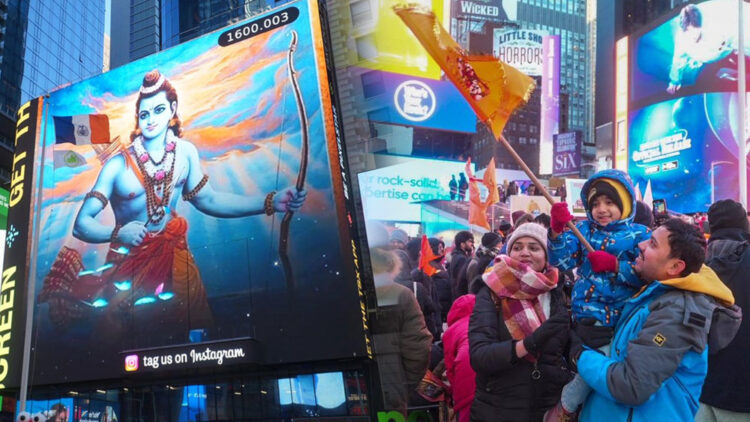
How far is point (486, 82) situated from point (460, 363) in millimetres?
1926

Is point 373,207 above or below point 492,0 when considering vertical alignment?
below

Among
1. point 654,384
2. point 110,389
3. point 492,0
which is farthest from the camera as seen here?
point 492,0

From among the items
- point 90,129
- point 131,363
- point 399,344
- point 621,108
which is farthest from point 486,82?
point 621,108

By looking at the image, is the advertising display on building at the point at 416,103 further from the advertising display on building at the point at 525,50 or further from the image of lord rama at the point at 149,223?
the advertising display on building at the point at 525,50

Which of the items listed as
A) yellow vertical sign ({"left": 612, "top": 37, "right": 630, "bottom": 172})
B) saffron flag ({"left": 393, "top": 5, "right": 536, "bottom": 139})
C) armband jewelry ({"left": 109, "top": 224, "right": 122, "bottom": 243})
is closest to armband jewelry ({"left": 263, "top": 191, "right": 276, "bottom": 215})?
armband jewelry ({"left": 109, "top": 224, "right": 122, "bottom": 243})

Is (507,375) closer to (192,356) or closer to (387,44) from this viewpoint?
(387,44)

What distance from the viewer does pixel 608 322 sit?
376cm

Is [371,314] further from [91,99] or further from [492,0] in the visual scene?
[492,0]

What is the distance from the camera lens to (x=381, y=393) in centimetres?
1220

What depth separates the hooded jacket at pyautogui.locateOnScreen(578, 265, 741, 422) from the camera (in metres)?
3.06

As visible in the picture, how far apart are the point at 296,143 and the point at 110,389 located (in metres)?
6.41

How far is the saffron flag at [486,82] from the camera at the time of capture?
5359mm

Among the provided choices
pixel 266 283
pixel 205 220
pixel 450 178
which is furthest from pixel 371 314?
pixel 205 220

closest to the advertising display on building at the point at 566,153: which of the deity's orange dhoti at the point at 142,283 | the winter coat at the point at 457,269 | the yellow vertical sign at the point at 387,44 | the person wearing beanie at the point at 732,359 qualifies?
the yellow vertical sign at the point at 387,44
